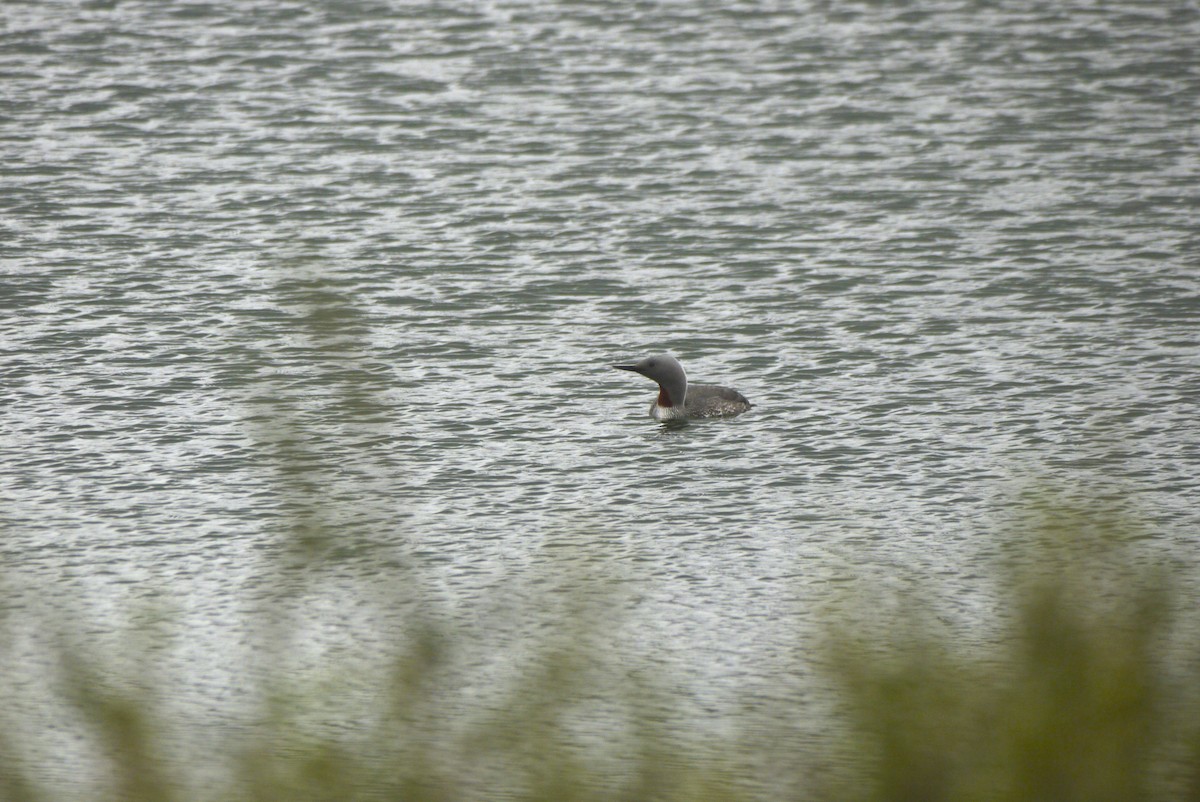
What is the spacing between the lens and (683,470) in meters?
10.7

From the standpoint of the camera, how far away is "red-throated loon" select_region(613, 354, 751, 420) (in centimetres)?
1146

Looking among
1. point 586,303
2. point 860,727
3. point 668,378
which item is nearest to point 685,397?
point 668,378

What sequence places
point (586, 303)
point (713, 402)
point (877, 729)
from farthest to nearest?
point (586, 303)
point (713, 402)
point (877, 729)

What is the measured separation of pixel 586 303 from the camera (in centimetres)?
1384

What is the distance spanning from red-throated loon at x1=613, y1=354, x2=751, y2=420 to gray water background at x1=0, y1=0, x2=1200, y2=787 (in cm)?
12

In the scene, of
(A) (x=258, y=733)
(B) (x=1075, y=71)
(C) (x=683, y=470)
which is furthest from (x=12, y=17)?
(A) (x=258, y=733)

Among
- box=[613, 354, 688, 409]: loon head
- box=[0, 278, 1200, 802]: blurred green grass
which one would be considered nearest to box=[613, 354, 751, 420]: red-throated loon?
box=[613, 354, 688, 409]: loon head

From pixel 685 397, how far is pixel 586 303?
2498 mm

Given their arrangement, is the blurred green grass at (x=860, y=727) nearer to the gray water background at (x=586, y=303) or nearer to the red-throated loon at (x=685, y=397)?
the gray water background at (x=586, y=303)

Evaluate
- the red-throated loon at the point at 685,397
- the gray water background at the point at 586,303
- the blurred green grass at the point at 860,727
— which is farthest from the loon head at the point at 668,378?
the blurred green grass at the point at 860,727

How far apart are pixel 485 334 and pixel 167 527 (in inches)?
154

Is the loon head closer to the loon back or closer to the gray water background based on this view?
the loon back

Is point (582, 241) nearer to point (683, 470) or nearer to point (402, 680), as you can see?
point (683, 470)

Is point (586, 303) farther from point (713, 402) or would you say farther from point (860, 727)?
point (860, 727)
